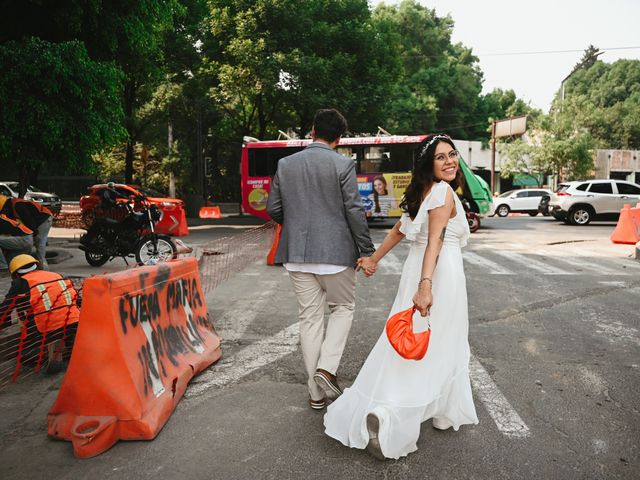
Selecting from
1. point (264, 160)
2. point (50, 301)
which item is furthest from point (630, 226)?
point (50, 301)

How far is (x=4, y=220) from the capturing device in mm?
7371

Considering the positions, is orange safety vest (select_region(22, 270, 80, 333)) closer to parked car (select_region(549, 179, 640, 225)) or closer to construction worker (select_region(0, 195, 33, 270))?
construction worker (select_region(0, 195, 33, 270))

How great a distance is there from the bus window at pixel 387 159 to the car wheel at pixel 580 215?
713 cm

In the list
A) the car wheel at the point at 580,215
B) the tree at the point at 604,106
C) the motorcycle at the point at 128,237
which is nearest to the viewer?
the motorcycle at the point at 128,237

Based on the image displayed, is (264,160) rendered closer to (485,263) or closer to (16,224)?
(485,263)

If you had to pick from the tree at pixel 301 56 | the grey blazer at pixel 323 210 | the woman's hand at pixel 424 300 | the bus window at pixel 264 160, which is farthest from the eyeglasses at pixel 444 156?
the tree at pixel 301 56

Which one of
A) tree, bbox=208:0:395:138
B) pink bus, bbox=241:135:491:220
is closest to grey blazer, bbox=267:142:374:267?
pink bus, bbox=241:135:491:220

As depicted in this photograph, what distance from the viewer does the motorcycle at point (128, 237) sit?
34.2 ft

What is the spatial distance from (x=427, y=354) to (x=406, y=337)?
242 millimetres

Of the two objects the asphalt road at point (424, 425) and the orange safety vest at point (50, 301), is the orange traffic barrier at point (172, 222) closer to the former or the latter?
Answer: the asphalt road at point (424, 425)

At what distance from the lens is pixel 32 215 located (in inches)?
315

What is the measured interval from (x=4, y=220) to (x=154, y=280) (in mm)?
4499

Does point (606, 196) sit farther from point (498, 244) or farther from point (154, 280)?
point (154, 280)

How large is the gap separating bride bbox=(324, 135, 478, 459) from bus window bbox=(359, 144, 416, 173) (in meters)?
17.5
